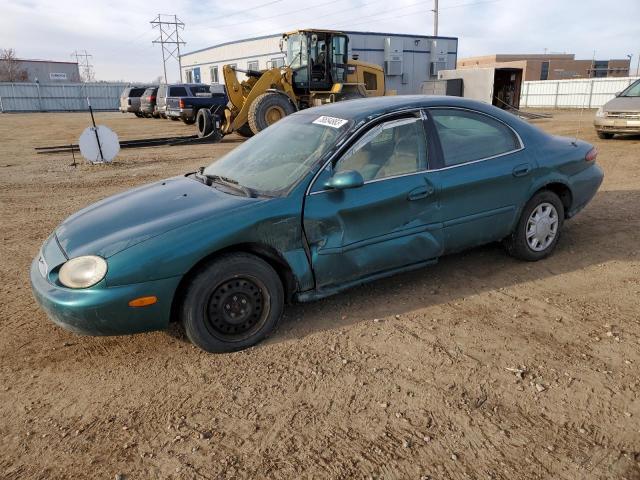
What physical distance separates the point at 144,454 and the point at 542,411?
2.06 meters

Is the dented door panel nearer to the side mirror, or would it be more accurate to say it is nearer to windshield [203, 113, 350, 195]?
the side mirror

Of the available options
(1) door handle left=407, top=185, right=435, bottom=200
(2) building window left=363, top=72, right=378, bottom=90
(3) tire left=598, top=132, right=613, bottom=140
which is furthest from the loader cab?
Result: (1) door handle left=407, top=185, right=435, bottom=200

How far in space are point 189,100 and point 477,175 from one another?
2027cm

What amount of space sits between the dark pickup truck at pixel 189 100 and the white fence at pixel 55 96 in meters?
28.9

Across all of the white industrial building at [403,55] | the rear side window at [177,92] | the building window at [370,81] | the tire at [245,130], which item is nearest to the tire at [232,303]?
the tire at [245,130]

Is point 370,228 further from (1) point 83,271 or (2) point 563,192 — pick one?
(2) point 563,192

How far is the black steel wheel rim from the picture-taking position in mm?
3209

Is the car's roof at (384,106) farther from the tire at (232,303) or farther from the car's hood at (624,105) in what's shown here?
the car's hood at (624,105)

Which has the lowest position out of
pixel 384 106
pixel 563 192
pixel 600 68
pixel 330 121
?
pixel 563 192

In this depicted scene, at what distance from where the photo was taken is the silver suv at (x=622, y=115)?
1219cm

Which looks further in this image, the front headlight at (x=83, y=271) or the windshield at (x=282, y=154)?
the windshield at (x=282, y=154)

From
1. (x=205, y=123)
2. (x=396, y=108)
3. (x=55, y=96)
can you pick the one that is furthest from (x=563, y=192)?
(x=55, y=96)

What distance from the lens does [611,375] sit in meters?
2.94

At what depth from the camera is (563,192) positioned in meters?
4.73
